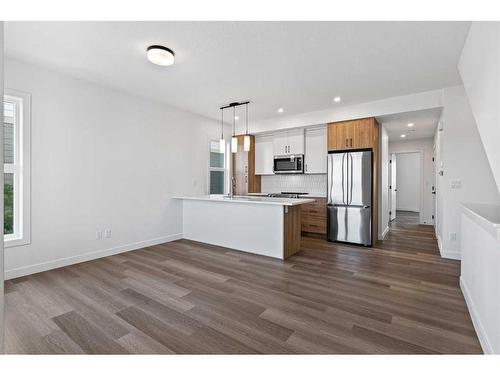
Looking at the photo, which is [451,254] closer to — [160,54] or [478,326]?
[478,326]

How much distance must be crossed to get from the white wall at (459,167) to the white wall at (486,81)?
4.84 feet

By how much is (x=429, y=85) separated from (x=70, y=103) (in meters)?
5.06

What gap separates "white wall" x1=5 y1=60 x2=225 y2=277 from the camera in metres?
3.03

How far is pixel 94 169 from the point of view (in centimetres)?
354

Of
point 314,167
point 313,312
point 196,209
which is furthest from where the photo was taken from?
point 314,167

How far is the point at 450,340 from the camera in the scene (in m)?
1.72

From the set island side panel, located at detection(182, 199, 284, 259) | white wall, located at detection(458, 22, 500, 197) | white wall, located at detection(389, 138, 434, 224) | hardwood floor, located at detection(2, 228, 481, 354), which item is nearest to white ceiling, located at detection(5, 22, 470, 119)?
white wall, located at detection(458, 22, 500, 197)

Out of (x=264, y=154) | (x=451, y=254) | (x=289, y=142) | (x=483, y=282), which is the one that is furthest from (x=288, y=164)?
(x=483, y=282)

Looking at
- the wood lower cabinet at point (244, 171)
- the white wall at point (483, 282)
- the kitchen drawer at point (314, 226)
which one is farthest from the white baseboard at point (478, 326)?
the wood lower cabinet at point (244, 171)

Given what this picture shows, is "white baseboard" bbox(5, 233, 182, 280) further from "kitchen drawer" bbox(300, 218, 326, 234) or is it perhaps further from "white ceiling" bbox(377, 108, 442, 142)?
"white ceiling" bbox(377, 108, 442, 142)

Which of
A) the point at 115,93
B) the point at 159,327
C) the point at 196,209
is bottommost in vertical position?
the point at 159,327

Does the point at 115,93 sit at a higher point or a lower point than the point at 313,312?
higher

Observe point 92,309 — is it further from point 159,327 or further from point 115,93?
point 115,93

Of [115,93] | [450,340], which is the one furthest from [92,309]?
[115,93]
